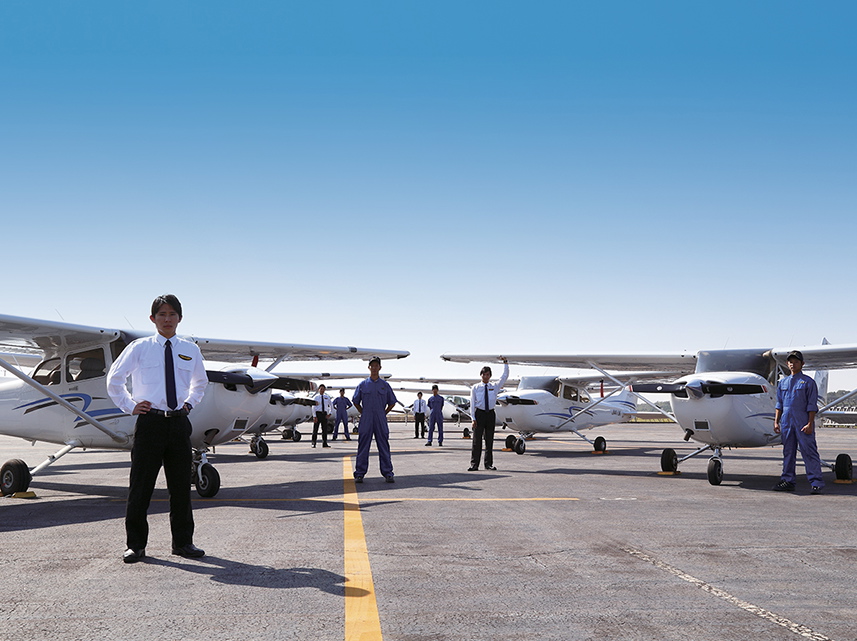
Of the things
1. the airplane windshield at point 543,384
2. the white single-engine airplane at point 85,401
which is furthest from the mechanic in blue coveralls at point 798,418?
the airplane windshield at point 543,384

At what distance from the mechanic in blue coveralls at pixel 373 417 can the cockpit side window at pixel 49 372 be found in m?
4.43

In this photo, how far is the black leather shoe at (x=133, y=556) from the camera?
5.07 metres

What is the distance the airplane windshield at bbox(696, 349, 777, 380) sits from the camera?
1284 centimetres

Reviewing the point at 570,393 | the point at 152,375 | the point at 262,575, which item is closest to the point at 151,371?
the point at 152,375

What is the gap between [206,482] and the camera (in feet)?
30.7

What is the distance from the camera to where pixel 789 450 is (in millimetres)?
10461

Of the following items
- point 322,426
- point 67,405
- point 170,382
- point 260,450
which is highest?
point 170,382

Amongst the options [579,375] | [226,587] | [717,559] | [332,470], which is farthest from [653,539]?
[579,375]

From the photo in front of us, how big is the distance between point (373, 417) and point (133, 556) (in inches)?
260

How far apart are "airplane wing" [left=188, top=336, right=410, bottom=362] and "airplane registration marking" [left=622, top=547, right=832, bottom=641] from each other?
380 inches

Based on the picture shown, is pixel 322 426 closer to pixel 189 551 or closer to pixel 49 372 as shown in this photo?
pixel 49 372

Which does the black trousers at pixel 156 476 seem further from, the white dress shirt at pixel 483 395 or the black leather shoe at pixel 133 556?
the white dress shirt at pixel 483 395

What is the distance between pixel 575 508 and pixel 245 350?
8021 mm

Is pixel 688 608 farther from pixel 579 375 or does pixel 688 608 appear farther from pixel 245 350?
pixel 579 375
